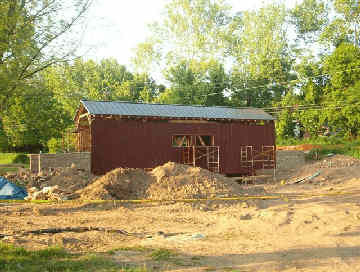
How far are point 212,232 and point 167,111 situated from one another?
1381 cm

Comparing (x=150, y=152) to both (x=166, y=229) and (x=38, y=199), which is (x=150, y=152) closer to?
(x=38, y=199)

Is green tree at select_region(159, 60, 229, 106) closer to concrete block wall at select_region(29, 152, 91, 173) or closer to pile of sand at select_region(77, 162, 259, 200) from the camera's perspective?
concrete block wall at select_region(29, 152, 91, 173)

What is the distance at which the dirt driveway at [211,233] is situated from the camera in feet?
23.4

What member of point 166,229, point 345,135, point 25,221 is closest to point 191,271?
point 166,229

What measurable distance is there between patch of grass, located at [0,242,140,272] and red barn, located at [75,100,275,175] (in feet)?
42.7

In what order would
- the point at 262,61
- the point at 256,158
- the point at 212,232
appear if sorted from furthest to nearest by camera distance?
1. the point at 262,61
2. the point at 256,158
3. the point at 212,232

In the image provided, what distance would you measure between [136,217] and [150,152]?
9.93 meters

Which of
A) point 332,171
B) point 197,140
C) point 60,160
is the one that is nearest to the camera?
point 60,160

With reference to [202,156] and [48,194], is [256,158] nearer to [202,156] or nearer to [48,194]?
[202,156]

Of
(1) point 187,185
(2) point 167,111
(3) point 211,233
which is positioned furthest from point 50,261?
(2) point 167,111

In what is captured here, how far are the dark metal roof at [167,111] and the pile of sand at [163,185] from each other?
5.54 m

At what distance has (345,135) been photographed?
37938 mm

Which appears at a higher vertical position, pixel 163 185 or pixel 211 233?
pixel 163 185

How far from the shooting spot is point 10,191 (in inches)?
619
